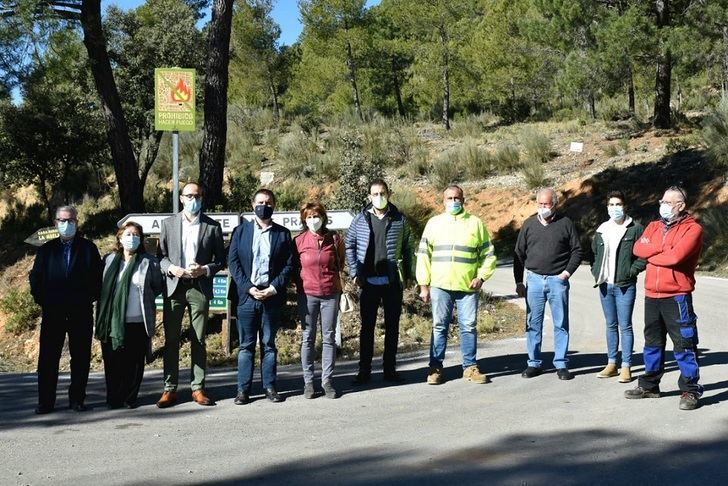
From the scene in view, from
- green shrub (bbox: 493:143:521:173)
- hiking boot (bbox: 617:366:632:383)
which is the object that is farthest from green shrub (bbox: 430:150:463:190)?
hiking boot (bbox: 617:366:632:383)

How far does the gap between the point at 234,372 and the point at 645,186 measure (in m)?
17.5

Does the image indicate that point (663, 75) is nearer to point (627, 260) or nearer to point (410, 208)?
point (410, 208)

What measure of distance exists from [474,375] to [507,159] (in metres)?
23.0

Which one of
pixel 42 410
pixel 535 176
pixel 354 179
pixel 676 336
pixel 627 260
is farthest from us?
pixel 535 176

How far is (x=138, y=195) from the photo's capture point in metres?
17.4

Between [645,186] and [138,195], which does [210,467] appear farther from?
[645,186]

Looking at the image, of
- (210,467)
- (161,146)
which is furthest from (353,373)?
(161,146)

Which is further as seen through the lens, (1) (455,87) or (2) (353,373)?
(1) (455,87)

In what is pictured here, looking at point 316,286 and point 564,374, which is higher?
point 316,286

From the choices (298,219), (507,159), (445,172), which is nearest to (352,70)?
(507,159)

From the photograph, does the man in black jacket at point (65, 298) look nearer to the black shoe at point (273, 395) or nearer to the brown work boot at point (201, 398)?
the brown work boot at point (201, 398)

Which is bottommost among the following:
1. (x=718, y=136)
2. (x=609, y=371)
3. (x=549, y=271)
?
(x=609, y=371)

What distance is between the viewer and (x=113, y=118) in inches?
671

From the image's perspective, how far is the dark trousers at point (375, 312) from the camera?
332 inches
